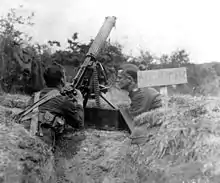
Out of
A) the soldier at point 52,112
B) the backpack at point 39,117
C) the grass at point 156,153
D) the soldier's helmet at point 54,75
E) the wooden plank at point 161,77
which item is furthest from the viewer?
the soldier's helmet at point 54,75

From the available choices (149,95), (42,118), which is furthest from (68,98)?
(149,95)

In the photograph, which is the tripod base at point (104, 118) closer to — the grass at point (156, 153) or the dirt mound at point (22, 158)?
the grass at point (156, 153)

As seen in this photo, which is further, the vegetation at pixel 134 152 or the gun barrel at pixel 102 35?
the gun barrel at pixel 102 35

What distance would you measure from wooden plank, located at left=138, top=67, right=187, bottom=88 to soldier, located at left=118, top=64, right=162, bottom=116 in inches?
15.3

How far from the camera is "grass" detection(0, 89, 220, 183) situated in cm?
355

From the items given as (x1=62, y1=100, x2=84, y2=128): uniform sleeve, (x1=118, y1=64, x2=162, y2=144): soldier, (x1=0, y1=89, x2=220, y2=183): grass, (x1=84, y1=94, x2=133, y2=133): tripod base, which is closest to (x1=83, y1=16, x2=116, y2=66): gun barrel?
(x1=84, y1=94, x2=133, y2=133): tripod base

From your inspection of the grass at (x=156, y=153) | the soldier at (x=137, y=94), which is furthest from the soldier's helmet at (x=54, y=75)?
the soldier at (x=137, y=94)

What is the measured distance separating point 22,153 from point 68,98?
5.38ft

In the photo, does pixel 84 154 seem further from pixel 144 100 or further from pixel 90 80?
pixel 90 80

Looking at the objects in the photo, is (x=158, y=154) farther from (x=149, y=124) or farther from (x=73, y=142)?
(x=73, y=142)

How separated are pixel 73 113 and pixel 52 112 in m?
0.31

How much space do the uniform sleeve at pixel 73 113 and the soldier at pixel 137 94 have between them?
77 centimetres

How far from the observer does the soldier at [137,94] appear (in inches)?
225

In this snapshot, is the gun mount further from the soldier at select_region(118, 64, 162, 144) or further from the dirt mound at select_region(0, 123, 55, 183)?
the dirt mound at select_region(0, 123, 55, 183)
